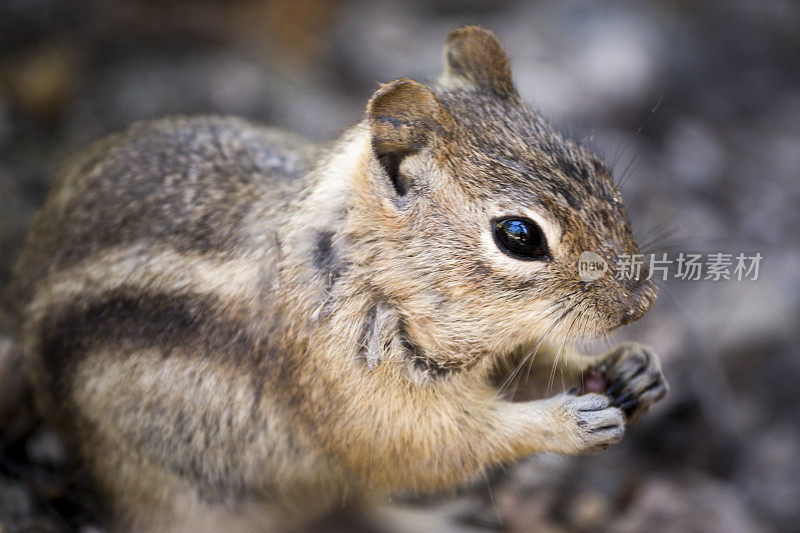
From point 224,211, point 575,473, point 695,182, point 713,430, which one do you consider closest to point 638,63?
point 695,182

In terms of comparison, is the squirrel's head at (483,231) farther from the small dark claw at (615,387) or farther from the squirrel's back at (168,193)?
the squirrel's back at (168,193)

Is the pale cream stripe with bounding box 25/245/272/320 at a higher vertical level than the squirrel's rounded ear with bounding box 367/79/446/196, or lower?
lower

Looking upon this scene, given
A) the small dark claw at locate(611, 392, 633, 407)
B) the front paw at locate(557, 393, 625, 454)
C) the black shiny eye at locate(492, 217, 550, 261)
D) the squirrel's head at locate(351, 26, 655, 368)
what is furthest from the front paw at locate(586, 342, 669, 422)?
the black shiny eye at locate(492, 217, 550, 261)

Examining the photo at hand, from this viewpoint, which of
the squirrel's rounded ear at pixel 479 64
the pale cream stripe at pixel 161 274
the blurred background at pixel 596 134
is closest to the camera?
the pale cream stripe at pixel 161 274

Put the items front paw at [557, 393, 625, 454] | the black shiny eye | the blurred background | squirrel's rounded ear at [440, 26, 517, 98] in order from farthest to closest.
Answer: the blurred background → squirrel's rounded ear at [440, 26, 517, 98] → front paw at [557, 393, 625, 454] → the black shiny eye

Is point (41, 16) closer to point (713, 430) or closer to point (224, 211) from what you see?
point (224, 211)

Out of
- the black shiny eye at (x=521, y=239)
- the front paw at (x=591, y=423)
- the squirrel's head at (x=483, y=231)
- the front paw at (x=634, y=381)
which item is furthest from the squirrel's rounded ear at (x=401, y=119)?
the front paw at (x=634, y=381)

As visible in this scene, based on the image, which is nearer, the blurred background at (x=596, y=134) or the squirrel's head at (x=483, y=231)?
the squirrel's head at (x=483, y=231)

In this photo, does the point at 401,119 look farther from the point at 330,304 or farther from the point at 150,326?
the point at 150,326

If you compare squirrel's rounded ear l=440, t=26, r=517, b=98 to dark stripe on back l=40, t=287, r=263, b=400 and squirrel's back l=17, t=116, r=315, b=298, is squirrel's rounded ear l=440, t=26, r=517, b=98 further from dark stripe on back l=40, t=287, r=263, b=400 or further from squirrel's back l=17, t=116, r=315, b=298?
dark stripe on back l=40, t=287, r=263, b=400
